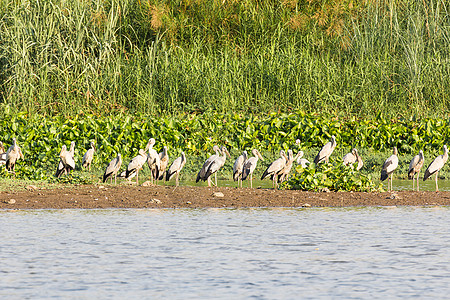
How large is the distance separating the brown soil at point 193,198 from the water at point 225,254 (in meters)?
0.69

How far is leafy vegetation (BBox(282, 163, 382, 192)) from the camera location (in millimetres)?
13789

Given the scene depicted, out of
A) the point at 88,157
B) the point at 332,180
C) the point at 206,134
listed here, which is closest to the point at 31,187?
the point at 88,157

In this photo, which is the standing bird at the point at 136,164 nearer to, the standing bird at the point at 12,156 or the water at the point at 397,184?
the water at the point at 397,184

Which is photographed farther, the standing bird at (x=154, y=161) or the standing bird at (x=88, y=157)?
the standing bird at (x=88, y=157)

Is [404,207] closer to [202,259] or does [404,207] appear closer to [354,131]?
[202,259]

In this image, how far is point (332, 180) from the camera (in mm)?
13953

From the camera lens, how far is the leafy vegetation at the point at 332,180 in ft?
45.2

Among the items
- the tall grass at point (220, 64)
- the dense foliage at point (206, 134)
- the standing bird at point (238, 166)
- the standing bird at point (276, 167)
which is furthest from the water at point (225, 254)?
the tall grass at point (220, 64)

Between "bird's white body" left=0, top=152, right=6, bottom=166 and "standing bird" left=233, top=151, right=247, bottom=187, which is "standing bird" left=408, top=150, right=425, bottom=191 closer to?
"standing bird" left=233, top=151, right=247, bottom=187

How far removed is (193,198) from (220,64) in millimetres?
8546

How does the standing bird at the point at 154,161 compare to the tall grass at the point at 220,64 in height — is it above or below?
below

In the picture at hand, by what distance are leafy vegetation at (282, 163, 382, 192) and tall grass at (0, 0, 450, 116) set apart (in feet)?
18.9

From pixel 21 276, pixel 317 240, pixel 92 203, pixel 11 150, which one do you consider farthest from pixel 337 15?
pixel 21 276

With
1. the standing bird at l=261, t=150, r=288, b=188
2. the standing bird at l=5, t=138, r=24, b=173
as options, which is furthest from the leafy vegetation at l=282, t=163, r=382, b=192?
the standing bird at l=5, t=138, r=24, b=173
